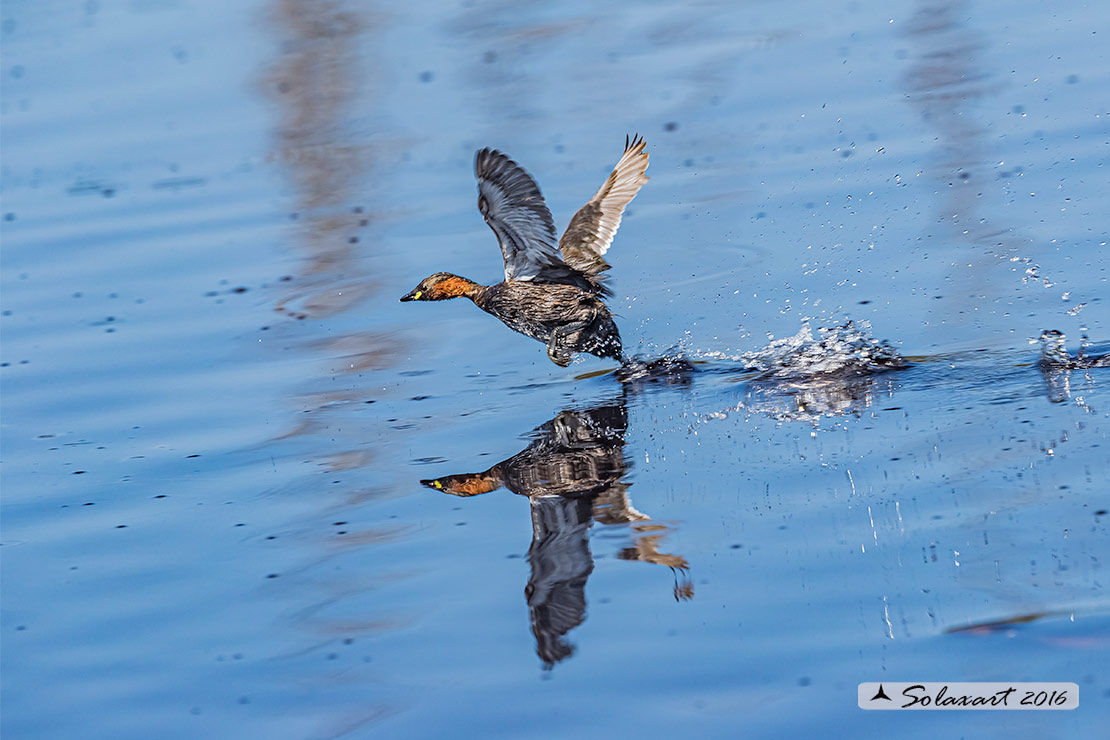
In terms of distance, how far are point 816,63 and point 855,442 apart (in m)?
6.66

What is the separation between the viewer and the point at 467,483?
6.03 meters

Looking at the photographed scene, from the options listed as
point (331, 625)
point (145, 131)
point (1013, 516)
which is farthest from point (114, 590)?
point (145, 131)

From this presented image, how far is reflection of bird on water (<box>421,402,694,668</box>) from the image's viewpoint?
4801 mm

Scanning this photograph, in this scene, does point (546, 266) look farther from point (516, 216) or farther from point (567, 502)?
point (567, 502)

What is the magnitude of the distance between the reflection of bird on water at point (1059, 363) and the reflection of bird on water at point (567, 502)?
188 cm

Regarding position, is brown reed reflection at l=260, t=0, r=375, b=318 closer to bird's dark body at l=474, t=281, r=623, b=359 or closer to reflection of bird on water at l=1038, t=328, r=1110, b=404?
bird's dark body at l=474, t=281, r=623, b=359

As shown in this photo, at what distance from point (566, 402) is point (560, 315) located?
0.67 metres

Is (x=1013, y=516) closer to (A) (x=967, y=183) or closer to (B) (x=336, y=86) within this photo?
(A) (x=967, y=183)

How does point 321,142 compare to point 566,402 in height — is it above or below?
above

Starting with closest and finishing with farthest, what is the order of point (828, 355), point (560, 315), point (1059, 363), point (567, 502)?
point (567, 502)
point (1059, 363)
point (828, 355)
point (560, 315)

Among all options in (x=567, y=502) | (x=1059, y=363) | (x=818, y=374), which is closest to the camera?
(x=567, y=502)

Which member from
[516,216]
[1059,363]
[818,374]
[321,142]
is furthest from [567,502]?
[321,142]

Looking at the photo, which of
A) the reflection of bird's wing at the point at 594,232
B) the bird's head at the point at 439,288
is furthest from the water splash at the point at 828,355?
the bird's head at the point at 439,288

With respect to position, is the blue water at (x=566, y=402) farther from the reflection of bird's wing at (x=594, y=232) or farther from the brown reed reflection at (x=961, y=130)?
the reflection of bird's wing at (x=594, y=232)
